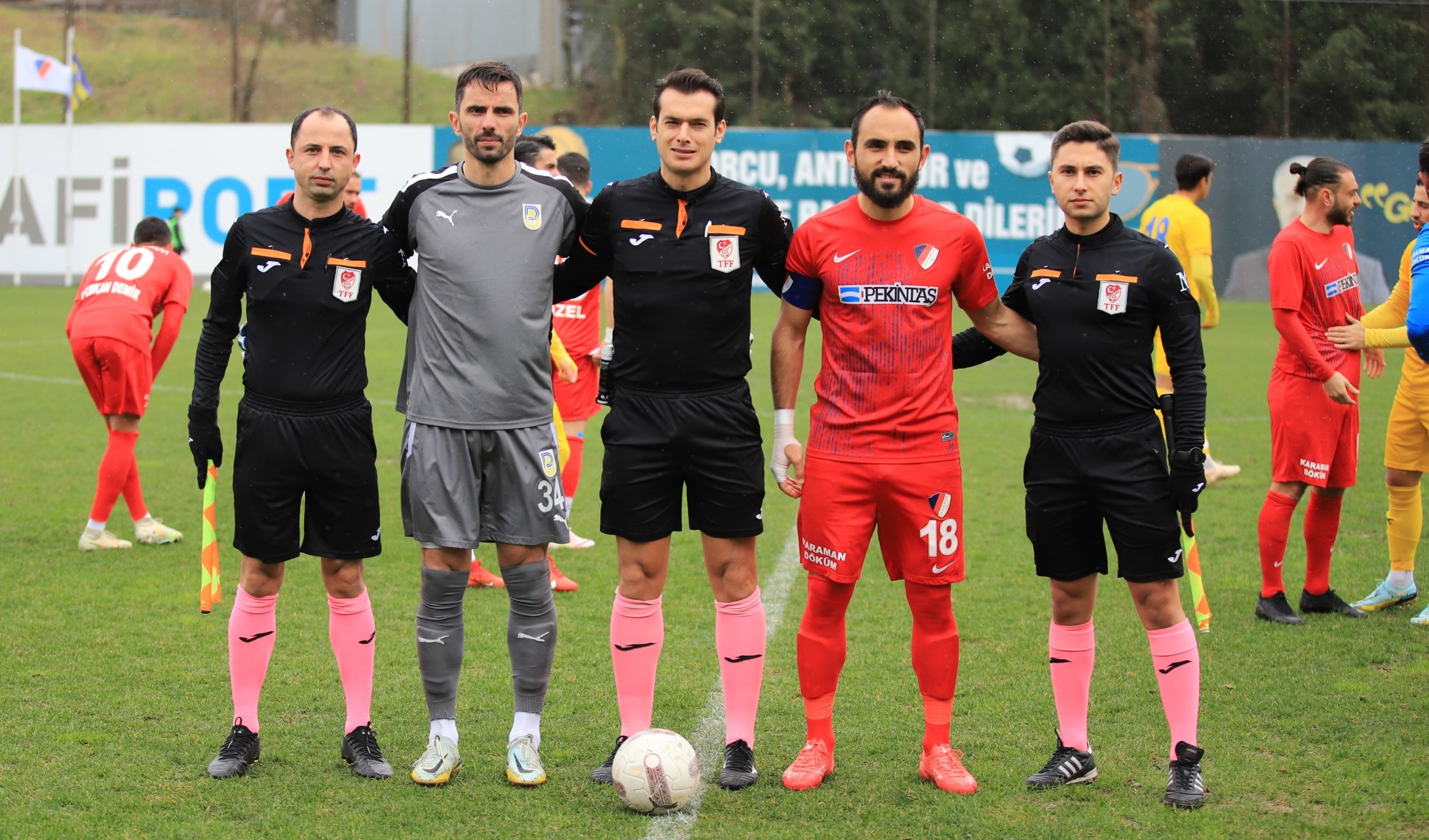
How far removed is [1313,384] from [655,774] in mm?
4112

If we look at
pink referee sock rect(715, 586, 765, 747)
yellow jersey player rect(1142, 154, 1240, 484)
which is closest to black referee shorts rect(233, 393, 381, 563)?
pink referee sock rect(715, 586, 765, 747)

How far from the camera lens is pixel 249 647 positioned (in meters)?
4.62

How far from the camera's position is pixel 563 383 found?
7.67m

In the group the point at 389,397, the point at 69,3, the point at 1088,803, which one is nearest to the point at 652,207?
the point at 1088,803

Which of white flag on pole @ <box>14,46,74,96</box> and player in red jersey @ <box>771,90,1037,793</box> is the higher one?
white flag on pole @ <box>14,46,74,96</box>

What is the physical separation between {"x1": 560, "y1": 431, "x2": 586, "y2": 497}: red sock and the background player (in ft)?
9.69

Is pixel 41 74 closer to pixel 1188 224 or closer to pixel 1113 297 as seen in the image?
pixel 1188 224

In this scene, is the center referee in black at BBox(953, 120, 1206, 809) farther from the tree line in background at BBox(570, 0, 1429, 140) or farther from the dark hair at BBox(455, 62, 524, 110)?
Answer: the tree line in background at BBox(570, 0, 1429, 140)

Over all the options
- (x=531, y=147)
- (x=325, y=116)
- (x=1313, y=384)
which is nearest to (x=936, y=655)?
(x=325, y=116)

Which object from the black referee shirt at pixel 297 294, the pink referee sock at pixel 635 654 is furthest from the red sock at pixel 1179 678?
the black referee shirt at pixel 297 294

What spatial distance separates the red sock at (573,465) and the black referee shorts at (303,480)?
292cm

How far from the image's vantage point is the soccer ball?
4133 mm

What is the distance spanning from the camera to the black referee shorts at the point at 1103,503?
14.2ft

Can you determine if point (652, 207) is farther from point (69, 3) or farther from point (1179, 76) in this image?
point (69, 3)
